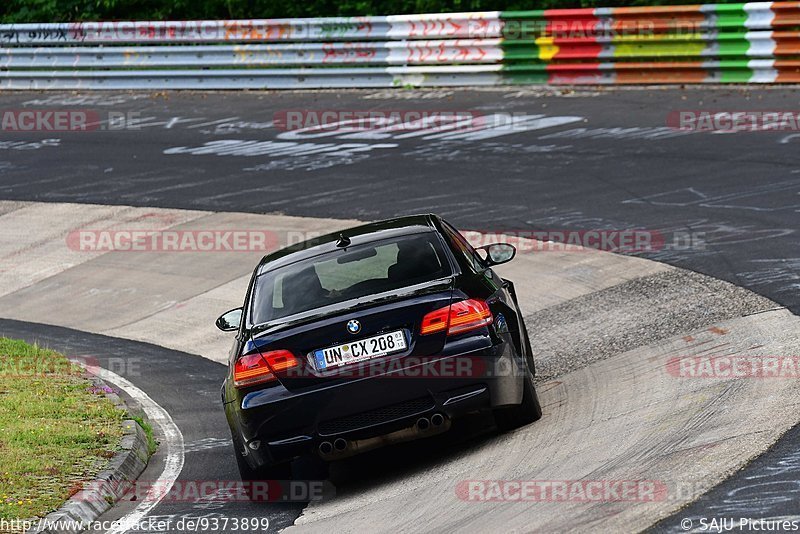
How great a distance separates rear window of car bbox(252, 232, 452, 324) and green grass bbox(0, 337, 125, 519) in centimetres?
162

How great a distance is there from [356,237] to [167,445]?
7.62 ft

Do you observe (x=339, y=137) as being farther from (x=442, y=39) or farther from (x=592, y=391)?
(x=592, y=391)

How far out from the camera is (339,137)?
66.2ft

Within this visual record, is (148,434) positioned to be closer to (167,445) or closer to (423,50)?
(167,445)

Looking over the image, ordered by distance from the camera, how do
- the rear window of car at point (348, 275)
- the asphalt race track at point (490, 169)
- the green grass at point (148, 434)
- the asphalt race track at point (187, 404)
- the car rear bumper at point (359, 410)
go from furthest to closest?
the asphalt race track at point (490, 169) < the green grass at point (148, 434) < the rear window of car at point (348, 275) < the asphalt race track at point (187, 404) < the car rear bumper at point (359, 410)

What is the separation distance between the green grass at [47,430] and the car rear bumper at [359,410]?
4.53 feet

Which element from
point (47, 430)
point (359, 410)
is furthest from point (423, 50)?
point (359, 410)

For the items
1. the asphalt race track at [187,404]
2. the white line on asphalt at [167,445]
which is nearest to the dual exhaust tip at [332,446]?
the asphalt race track at [187,404]

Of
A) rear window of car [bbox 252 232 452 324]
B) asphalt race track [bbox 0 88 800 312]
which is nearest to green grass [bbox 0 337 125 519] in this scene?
rear window of car [bbox 252 232 452 324]

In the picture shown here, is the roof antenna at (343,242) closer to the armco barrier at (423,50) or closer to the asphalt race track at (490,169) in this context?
the asphalt race track at (490,169)

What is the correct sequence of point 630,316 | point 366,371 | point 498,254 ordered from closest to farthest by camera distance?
point 366,371, point 498,254, point 630,316

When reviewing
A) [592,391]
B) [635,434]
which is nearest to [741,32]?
[592,391]

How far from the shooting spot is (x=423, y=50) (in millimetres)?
22875

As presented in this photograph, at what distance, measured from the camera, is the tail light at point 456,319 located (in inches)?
295
